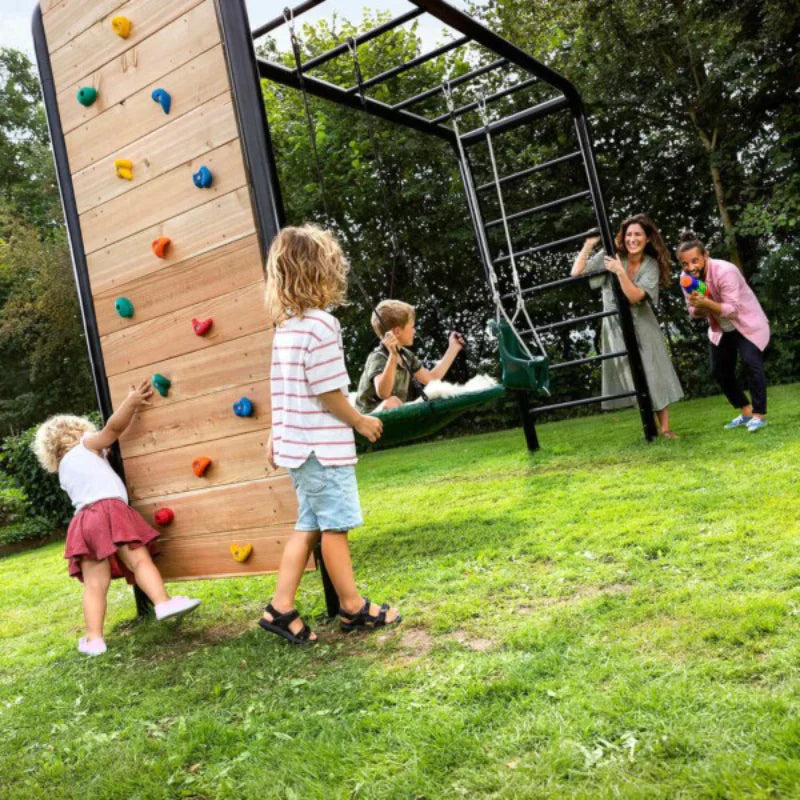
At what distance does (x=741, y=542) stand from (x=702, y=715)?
58.8 inches

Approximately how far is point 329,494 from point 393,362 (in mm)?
1573

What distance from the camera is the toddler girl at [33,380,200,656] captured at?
364 cm

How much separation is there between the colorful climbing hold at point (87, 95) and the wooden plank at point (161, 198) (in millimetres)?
542

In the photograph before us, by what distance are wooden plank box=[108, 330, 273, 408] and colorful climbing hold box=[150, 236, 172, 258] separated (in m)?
0.51

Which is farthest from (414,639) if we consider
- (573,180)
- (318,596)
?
(573,180)

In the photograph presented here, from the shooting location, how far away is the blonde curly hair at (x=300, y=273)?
3.10m

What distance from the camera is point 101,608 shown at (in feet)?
12.0

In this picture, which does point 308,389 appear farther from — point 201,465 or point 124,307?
point 124,307

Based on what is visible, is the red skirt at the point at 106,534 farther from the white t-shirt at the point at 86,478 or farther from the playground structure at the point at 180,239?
the playground structure at the point at 180,239

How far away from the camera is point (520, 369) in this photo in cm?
507

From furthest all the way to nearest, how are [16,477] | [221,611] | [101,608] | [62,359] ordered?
1. [62,359]
2. [16,477]
3. [221,611]
4. [101,608]

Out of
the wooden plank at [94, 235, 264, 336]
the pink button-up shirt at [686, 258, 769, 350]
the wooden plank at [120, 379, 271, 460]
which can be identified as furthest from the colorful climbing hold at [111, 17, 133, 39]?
the pink button-up shirt at [686, 258, 769, 350]

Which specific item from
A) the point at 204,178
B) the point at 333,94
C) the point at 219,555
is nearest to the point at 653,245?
the point at 333,94

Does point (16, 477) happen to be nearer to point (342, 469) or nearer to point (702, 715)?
point (342, 469)
